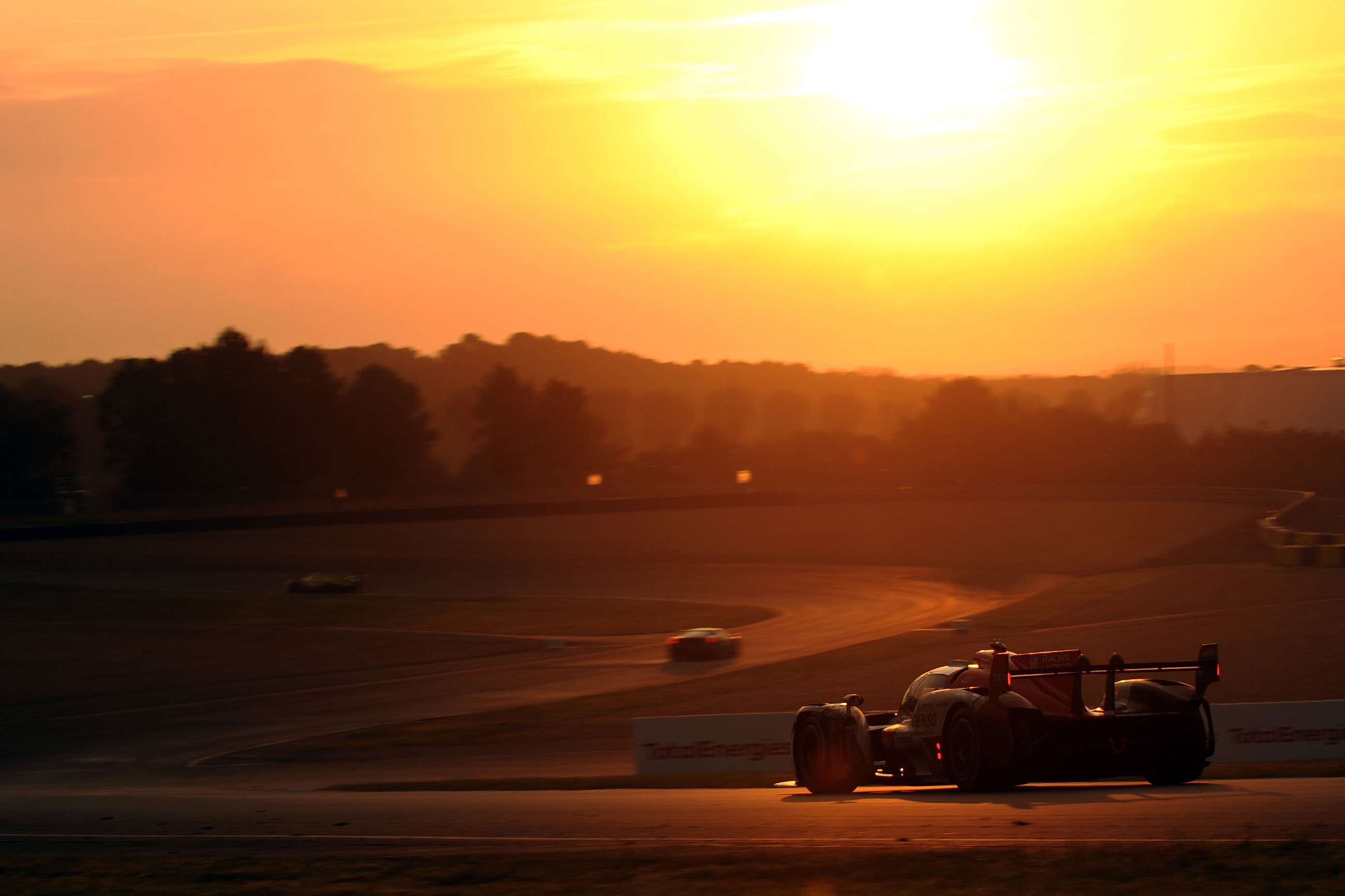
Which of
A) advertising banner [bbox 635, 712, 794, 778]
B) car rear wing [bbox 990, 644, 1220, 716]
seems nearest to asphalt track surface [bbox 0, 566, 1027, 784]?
advertising banner [bbox 635, 712, 794, 778]

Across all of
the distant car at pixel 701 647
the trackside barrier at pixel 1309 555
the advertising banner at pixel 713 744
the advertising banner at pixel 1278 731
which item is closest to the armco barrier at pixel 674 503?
the trackside barrier at pixel 1309 555

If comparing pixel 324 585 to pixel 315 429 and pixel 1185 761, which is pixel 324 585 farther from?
pixel 315 429

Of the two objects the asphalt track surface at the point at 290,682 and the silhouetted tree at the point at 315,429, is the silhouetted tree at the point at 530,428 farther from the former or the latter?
the asphalt track surface at the point at 290,682

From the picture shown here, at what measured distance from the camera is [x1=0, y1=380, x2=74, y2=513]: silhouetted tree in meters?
99.2

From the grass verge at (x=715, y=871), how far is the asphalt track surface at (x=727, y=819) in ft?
0.98

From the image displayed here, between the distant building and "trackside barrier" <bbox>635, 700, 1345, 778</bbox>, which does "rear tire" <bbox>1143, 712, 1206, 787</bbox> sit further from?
the distant building

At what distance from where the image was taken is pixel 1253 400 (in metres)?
108

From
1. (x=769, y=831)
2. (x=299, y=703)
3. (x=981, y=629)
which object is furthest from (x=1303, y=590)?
(x=769, y=831)

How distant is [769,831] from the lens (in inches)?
355

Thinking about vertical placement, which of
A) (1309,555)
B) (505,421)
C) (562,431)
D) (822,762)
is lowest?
(1309,555)

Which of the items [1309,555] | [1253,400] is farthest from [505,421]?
[1309,555]

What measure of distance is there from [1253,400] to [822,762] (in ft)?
355

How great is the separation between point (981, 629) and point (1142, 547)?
28.2 meters

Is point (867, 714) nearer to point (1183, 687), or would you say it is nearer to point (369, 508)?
point (1183, 687)
